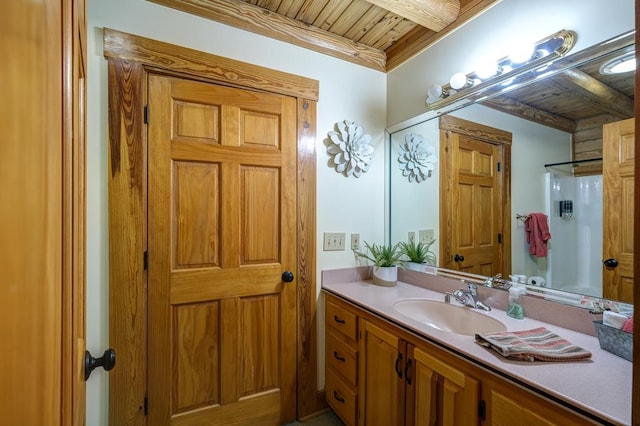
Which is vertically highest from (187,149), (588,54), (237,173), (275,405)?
(588,54)

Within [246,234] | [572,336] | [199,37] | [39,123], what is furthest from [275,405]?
[199,37]

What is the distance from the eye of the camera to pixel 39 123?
0.34m

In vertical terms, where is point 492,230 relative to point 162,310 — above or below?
above

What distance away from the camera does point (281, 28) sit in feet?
5.63

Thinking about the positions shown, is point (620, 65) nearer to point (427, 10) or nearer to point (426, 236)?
point (427, 10)

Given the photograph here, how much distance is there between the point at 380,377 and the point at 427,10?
1.94 meters

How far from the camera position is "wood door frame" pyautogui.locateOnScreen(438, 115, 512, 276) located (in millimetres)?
1445

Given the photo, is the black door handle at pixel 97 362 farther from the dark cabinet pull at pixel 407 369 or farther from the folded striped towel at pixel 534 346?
the folded striped towel at pixel 534 346

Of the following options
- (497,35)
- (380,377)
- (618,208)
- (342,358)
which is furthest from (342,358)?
(497,35)

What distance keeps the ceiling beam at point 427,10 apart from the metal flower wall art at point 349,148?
67 centimetres

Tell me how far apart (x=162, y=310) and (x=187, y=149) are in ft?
2.77

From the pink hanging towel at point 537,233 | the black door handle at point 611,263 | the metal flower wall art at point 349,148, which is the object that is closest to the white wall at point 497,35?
the metal flower wall art at point 349,148

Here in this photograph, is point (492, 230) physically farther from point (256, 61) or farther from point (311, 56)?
point (256, 61)

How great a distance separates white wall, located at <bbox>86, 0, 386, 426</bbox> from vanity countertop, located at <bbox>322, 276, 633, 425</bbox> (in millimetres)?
884
